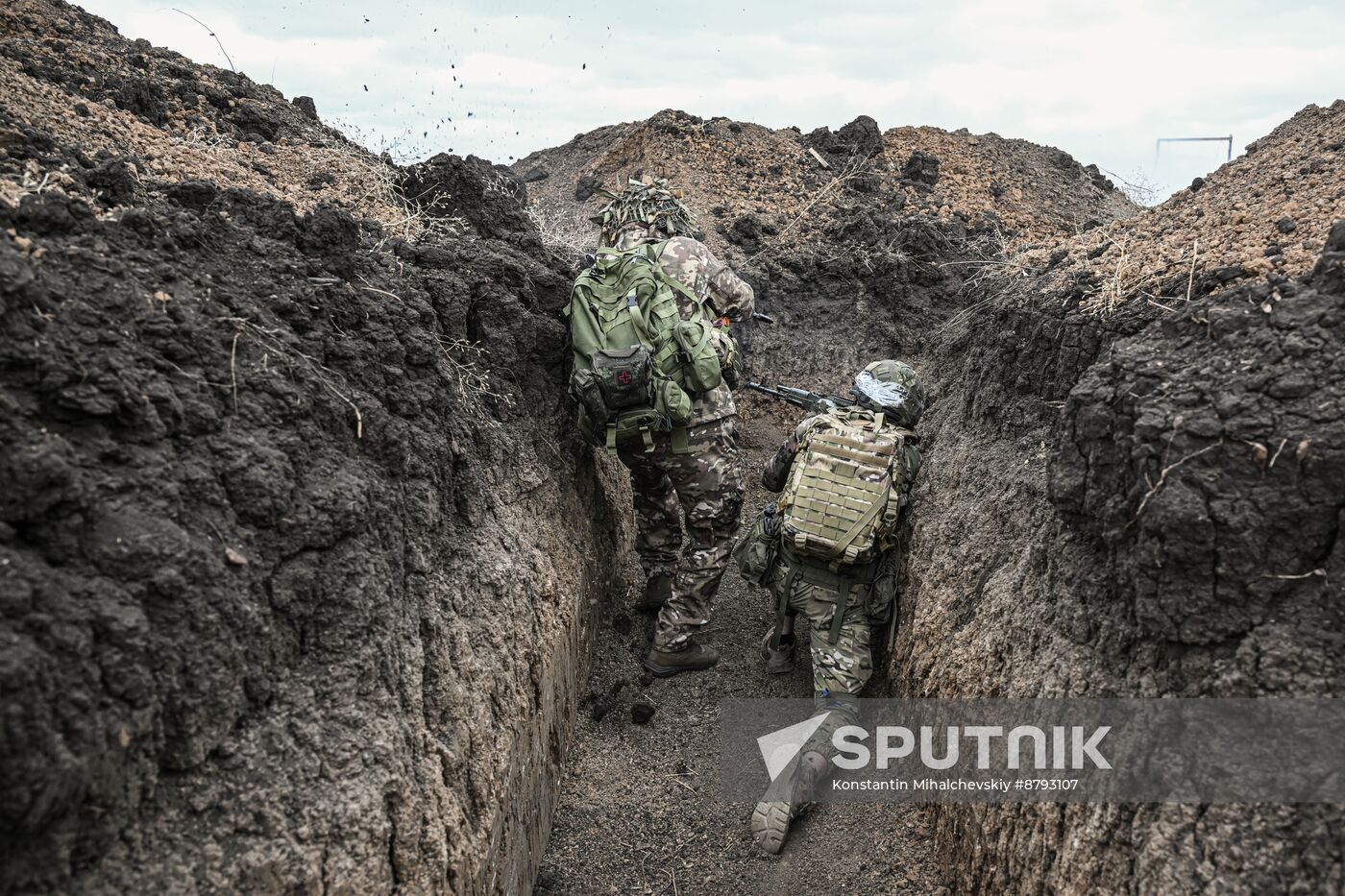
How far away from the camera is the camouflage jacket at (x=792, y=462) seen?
4.57 metres

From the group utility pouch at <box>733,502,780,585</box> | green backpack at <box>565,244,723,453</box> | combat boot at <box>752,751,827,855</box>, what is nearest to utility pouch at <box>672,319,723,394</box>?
green backpack at <box>565,244,723,453</box>

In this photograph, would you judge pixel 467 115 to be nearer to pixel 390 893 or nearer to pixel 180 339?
pixel 180 339

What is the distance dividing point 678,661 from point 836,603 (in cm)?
99

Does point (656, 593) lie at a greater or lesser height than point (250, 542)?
lesser

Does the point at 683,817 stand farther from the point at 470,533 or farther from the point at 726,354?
the point at 726,354

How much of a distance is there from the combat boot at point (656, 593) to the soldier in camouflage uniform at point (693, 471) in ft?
0.45

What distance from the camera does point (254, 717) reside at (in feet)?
7.07

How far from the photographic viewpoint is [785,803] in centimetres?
378

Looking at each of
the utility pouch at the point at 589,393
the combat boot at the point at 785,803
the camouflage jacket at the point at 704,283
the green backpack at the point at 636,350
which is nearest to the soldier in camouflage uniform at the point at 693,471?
the camouflage jacket at the point at 704,283

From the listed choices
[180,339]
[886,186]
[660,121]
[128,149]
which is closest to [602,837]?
[180,339]

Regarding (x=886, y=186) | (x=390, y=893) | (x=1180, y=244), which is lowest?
(x=390, y=893)

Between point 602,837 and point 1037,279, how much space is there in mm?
3522

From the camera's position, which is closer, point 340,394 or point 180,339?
point 180,339

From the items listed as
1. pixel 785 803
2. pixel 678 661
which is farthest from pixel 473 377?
pixel 785 803
